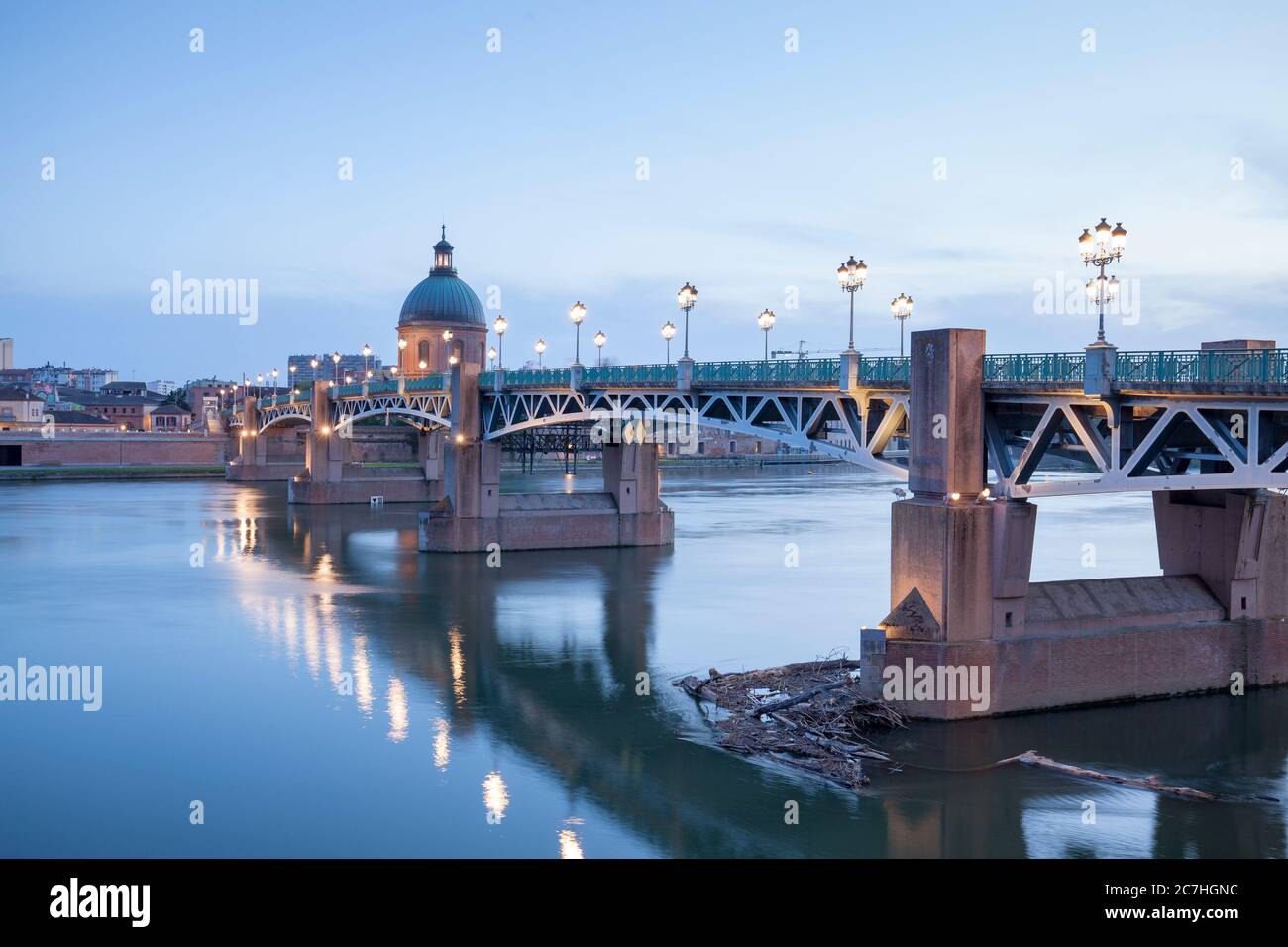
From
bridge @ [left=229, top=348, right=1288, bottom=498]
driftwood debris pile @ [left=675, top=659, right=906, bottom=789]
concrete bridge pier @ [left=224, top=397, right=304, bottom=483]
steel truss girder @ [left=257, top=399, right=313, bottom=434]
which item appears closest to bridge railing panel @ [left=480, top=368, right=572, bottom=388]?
bridge @ [left=229, top=348, right=1288, bottom=498]

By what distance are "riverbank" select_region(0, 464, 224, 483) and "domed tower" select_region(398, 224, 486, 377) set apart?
2108cm

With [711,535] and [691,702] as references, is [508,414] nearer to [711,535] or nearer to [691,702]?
[711,535]

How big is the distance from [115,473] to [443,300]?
3177cm

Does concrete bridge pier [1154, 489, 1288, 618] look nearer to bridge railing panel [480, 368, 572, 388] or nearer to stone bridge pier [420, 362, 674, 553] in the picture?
bridge railing panel [480, 368, 572, 388]

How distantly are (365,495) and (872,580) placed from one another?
45.6 m

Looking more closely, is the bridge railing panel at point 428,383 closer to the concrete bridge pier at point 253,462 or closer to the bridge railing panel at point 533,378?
the bridge railing panel at point 533,378

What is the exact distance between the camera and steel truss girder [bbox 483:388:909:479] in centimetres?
2952

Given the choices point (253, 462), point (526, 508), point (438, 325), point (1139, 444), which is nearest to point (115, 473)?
point (253, 462)

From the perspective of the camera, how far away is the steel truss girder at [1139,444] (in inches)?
814

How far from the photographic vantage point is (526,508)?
5491 centimetres

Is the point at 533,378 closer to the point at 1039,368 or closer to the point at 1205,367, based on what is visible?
the point at 1039,368

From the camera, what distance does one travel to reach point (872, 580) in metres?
45.5
